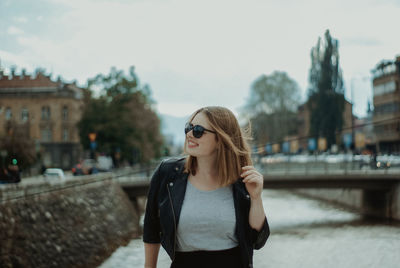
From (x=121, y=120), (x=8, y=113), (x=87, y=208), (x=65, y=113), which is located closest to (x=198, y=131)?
(x=87, y=208)

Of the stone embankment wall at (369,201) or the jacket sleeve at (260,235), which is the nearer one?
the jacket sleeve at (260,235)

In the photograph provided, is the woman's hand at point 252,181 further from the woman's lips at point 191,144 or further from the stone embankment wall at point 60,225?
the stone embankment wall at point 60,225

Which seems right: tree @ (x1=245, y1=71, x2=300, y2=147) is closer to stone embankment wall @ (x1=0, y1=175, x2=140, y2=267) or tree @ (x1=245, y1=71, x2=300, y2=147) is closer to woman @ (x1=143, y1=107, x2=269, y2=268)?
stone embankment wall @ (x1=0, y1=175, x2=140, y2=267)

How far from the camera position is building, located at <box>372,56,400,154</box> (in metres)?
48.5

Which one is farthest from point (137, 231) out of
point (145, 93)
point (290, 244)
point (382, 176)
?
point (145, 93)

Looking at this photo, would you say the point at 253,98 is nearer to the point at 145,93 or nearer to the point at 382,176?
the point at 145,93

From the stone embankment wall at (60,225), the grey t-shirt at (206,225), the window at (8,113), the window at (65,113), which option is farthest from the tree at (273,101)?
the grey t-shirt at (206,225)

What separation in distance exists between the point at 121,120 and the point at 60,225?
2452 centimetres

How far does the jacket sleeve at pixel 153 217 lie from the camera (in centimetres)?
261

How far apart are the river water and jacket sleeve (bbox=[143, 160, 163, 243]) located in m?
11.5

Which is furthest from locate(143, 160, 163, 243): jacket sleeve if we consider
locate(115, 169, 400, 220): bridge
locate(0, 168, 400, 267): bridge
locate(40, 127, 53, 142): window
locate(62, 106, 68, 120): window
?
locate(62, 106, 68, 120): window

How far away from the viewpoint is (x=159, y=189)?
262 centimetres

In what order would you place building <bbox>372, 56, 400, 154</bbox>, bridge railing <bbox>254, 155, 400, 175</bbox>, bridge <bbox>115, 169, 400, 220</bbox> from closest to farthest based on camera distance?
1. bridge railing <bbox>254, 155, 400, 175</bbox>
2. bridge <bbox>115, 169, 400, 220</bbox>
3. building <bbox>372, 56, 400, 154</bbox>

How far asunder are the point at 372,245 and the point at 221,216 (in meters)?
16.6
